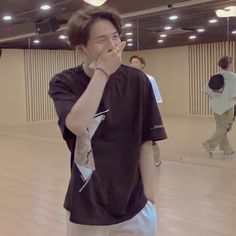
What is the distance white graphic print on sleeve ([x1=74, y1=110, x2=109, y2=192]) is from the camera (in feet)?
3.99

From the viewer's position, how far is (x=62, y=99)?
1244 mm

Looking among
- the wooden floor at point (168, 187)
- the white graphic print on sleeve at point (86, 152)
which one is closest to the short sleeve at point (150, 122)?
the white graphic print on sleeve at point (86, 152)

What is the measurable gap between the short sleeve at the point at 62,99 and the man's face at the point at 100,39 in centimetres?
12

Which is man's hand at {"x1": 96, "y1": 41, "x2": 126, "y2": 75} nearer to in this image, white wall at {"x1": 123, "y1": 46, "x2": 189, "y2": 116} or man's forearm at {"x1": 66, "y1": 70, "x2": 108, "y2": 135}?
man's forearm at {"x1": 66, "y1": 70, "x2": 108, "y2": 135}

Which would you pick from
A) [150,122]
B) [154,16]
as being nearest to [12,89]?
[154,16]

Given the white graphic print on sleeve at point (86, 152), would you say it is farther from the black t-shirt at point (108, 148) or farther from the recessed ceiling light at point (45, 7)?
the recessed ceiling light at point (45, 7)

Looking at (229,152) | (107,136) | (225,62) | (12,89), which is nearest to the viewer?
(107,136)

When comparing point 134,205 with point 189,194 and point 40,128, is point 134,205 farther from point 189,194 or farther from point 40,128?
point 40,128

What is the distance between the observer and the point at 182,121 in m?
7.25

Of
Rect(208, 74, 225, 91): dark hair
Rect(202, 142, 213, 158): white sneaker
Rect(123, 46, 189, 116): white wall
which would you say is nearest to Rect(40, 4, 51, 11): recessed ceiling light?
Rect(123, 46, 189, 116): white wall

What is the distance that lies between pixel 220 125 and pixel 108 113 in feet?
16.7

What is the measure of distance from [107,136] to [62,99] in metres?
0.17

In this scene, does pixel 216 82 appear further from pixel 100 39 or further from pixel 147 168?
pixel 100 39

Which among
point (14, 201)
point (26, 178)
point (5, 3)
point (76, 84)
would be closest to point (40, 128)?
point (5, 3)
